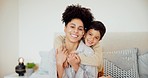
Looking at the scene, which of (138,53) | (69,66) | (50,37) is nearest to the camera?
(69,66)

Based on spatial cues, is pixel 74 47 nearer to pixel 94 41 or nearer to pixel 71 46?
pixel 71 46

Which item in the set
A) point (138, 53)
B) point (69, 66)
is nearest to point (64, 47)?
point (69, 66)

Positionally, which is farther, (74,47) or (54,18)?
(54,18)

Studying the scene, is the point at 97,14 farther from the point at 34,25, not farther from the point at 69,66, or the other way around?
the point at 69,66

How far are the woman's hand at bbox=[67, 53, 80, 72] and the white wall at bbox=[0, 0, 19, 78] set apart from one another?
1.61 m

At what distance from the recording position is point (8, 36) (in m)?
2.60

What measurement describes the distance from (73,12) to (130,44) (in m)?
1.33

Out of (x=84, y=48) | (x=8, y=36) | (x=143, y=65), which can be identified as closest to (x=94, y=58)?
(x=84, y=48)

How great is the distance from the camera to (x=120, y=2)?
2414mm

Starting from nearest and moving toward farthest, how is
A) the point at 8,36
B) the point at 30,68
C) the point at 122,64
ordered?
the point at 122,64 < the point at 30,68 < the point at 8,36

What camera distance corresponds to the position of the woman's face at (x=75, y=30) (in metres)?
1.11

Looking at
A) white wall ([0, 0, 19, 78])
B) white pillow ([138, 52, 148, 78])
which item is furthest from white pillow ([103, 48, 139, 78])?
white wall ([0, 0, 19, 78])

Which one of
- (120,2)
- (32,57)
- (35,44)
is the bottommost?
(32,57)

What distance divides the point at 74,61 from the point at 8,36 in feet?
5.65
